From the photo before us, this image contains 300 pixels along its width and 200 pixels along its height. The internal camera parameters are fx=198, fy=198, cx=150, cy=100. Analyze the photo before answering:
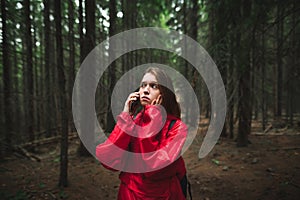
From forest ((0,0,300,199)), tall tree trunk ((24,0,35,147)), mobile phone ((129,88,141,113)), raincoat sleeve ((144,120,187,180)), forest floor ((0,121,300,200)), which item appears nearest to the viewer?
raincoat sleeve ((144,120,187,180))

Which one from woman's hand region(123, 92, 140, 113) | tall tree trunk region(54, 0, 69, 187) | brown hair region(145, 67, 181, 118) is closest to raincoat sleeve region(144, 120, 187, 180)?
brown hair region(145, 67, 181, 118)

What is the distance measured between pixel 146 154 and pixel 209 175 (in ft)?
18.8

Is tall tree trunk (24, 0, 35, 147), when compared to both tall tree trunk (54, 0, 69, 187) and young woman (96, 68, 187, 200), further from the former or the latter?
young woman (96, 68, 187, 200)

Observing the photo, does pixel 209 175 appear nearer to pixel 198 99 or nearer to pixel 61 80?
pixel 198 99

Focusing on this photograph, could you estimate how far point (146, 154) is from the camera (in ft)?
5.29

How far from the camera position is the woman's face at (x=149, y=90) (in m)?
1.86

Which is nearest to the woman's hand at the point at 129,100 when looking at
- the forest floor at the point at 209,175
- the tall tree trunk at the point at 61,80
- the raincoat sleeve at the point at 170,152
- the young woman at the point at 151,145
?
the young woman at the point at 151,145

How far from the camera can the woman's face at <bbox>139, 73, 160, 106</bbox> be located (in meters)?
1.86

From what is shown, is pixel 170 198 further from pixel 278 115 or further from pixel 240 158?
pixel 278 115

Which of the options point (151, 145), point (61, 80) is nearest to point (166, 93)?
point (151, 145)

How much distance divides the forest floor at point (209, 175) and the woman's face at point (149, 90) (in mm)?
4501

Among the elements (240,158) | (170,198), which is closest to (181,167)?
(170,198)

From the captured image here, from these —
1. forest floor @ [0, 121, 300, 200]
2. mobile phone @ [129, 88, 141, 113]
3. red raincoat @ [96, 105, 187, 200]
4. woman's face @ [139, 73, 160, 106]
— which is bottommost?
forest floor @ [0, 121, 300, 200]

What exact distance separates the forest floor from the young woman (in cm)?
419
